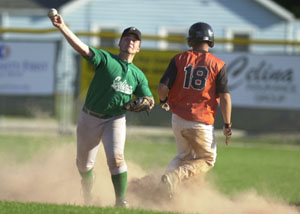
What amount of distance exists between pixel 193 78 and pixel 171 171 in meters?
1.02

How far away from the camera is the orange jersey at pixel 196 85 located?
264 inches

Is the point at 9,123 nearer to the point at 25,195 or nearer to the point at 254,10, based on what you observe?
the point at 25,195

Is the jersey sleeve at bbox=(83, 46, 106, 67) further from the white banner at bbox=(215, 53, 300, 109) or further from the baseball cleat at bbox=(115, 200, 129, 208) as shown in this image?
the white banner at bbox=(215, 53, 300, 109)

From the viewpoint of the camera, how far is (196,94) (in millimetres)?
6750

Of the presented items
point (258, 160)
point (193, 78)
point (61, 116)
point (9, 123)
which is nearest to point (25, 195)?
point (193, 78)

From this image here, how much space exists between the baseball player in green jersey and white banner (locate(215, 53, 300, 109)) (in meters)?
9.05

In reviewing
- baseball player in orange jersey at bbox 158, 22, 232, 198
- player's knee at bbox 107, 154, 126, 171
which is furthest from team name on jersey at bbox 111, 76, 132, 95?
player's knee at bbox 107, 154, 126, 171

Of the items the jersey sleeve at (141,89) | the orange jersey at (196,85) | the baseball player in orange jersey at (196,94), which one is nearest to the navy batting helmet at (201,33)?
the baseball player in orange jersey at (196,94)

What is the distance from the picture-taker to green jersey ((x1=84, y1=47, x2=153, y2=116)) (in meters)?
6.54

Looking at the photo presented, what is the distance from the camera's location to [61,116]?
1585 cm

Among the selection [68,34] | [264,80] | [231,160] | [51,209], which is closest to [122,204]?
[51,209]

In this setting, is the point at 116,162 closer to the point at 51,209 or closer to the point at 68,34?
the point at 51,209

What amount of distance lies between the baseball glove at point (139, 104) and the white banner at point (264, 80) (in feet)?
29.7

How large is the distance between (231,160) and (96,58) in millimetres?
6532
